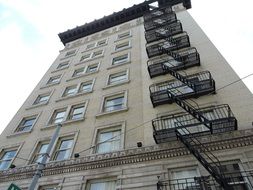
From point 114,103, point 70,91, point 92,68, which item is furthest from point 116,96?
point 92,68

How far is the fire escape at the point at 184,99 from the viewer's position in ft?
32.6

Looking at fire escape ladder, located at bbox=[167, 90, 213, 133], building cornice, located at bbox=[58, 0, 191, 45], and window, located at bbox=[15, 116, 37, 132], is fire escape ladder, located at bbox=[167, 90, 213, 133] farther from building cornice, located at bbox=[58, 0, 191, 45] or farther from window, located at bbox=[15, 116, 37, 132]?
building cornice, located at bbox=[58, 0, 191, 45]

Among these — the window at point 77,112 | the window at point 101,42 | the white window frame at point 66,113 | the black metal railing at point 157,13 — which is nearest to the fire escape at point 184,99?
the black metal railing at point 157,13

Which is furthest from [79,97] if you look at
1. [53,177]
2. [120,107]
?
[53,177]

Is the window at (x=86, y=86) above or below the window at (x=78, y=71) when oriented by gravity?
below

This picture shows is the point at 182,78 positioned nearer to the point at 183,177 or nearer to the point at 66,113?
the point at 183,177

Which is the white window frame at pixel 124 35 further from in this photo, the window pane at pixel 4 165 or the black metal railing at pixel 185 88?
the window pane at pixel 4 165

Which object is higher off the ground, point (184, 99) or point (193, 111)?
point (184, 99)

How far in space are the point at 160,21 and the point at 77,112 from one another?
13869 millimetres

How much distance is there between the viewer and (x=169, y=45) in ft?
66.7

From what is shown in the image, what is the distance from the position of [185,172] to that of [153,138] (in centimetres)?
259

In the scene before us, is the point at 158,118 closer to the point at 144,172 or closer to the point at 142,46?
the point at 144,172

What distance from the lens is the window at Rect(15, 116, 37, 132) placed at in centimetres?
1871

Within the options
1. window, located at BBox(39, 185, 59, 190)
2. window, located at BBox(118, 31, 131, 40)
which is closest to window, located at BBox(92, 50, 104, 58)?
window, located at BBox(118, 31, 131, 40)
